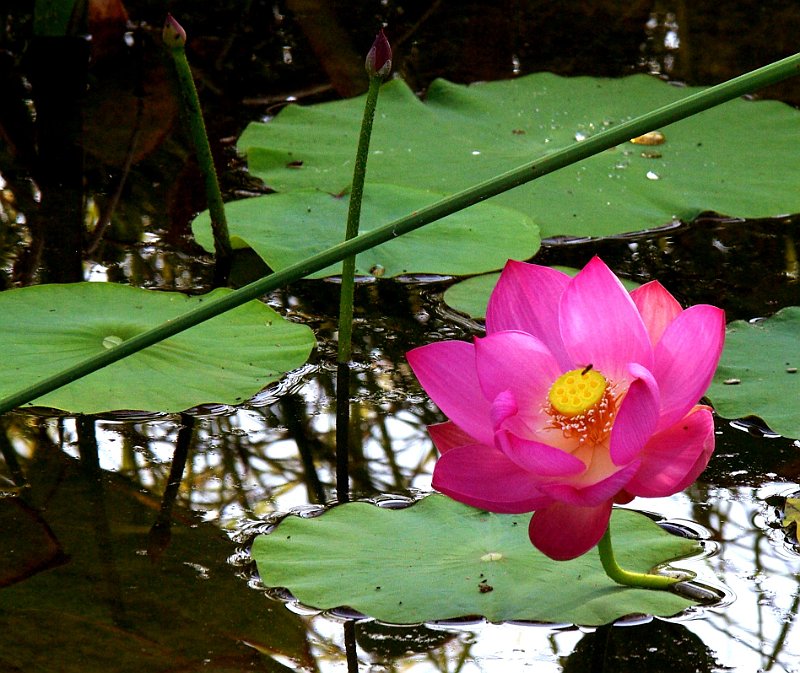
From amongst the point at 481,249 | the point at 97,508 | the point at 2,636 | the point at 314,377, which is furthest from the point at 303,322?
the point at 2,636

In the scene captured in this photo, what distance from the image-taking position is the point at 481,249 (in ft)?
5.76

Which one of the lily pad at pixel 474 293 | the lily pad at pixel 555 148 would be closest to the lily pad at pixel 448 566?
the lily pad at pixel 474 293

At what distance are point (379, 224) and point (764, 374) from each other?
2.23 feet

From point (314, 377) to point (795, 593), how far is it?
2.25ft

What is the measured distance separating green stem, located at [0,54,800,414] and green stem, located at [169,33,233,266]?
73cm

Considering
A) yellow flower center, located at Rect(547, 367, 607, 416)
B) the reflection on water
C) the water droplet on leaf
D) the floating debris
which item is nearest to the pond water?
the reflection on water

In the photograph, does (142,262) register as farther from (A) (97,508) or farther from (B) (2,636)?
(B) (2,636)

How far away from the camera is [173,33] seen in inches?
57.4

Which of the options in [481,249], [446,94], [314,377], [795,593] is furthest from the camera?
[446,94]

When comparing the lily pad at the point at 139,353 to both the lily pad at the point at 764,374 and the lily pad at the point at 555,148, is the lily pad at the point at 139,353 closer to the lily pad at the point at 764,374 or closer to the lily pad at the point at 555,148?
the lily pad at the point at 555,148

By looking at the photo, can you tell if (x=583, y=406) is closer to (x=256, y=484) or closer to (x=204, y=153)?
(x=256, y=484)

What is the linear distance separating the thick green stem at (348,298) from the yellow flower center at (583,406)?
17.7 inches

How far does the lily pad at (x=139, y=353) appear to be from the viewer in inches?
51.3

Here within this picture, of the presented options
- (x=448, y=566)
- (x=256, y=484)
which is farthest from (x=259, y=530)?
(x=448, y=566)
